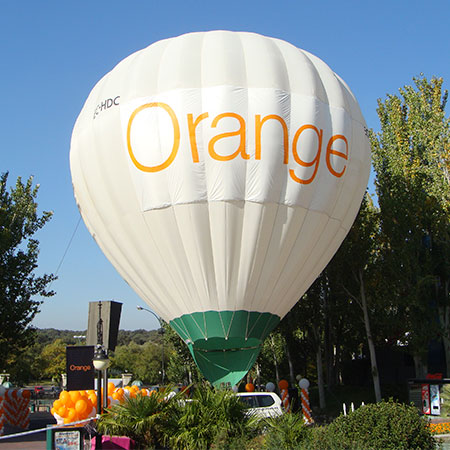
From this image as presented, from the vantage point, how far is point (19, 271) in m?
26.2

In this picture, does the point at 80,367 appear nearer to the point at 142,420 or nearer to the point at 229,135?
the point at 142,420

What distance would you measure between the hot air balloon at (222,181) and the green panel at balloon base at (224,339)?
1.3 inches

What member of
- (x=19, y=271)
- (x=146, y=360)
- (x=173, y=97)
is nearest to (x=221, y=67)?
(x=173, y=97)

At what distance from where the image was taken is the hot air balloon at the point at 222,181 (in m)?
15.3

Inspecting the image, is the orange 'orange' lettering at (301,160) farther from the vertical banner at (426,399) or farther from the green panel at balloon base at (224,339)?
the vertical banner at (426,399)

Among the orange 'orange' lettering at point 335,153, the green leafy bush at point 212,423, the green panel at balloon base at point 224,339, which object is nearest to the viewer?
the green leafy bush at point 212,423

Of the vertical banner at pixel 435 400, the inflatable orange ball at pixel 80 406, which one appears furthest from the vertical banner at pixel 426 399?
the inflatable orange ball at pixel 80 406

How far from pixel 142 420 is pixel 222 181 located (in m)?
6.27

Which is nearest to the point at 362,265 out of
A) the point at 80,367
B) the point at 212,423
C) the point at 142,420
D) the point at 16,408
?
the point at 16,408

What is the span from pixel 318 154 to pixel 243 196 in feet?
8.20

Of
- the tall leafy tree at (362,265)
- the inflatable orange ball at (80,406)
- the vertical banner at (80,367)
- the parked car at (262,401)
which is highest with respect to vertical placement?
the tall leafy tree at (362,265)

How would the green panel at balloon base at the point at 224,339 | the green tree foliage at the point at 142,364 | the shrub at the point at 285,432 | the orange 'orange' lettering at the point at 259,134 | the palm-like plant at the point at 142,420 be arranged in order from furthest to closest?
1. the green tree foliage at the point at 142,364
2. the green panel at balloon base at the point at 224,339
3. the orange 'orange' lettering at the point at 259,134
4. the palm-like plant at the point at 142,420
5. the shrub at the point at 285,432

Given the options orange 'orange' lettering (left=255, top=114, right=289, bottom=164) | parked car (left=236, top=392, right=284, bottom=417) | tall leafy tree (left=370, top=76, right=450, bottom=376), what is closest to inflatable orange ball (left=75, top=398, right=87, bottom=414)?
parked car (left=236, top=392, right=284, bottom=417)

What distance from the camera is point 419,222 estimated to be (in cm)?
2631
